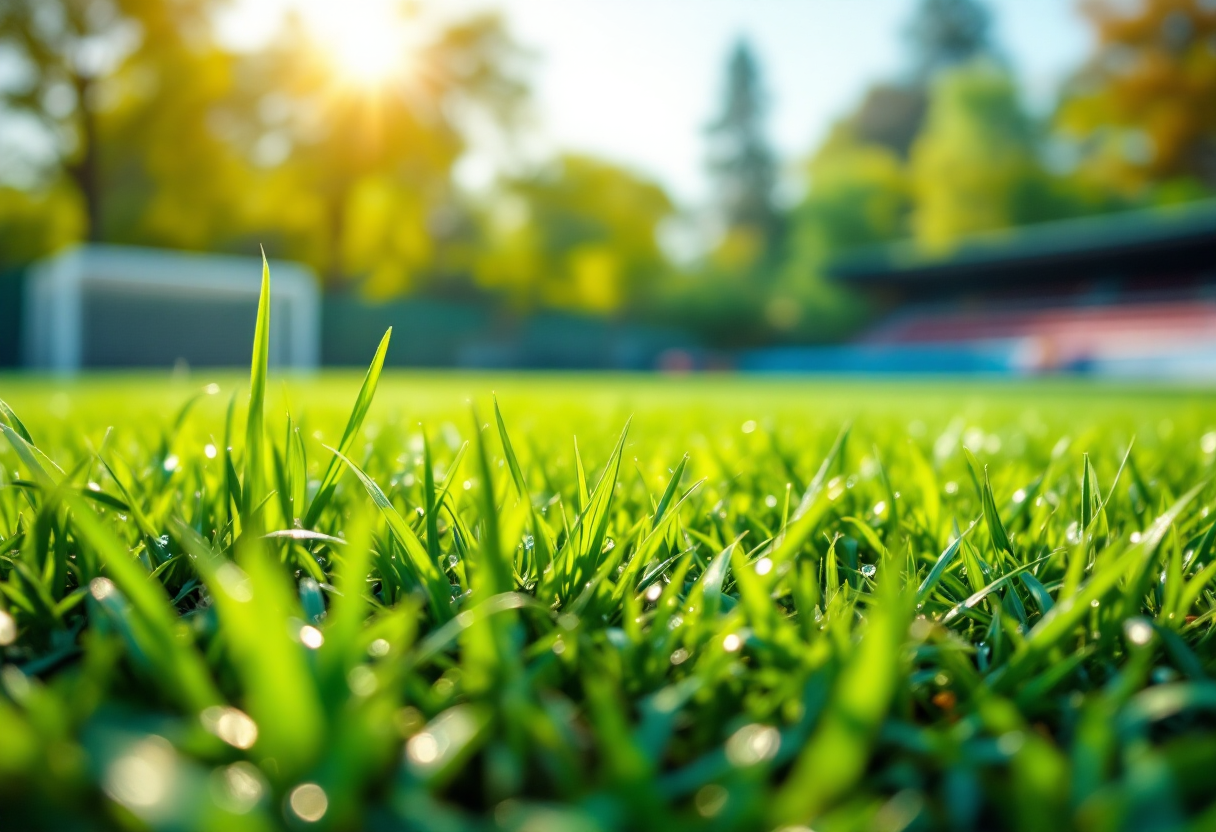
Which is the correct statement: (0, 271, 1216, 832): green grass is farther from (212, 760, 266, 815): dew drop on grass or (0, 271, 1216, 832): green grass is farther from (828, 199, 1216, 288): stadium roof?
(828, 199, 1216, 288): stadium roof

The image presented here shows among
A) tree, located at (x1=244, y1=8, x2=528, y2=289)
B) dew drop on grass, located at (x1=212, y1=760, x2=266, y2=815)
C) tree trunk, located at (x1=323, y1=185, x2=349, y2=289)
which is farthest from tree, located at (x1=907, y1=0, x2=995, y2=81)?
dew drop on grass, located at (x1=212, y1=760, x2=266, y2=815)

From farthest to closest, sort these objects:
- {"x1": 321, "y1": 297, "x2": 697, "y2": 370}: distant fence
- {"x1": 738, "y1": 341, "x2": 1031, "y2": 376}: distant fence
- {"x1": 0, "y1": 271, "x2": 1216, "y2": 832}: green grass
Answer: {"x1": 321, "y1": 297, "x2": 697, "y2": 370}: distant fence < {"x1": 738, "y1": 341, "x2": 1031, "y2": 376}: distant fence < {"x1": 0, "y1": 271, "x2": 1216, "y2": 832}: green grass

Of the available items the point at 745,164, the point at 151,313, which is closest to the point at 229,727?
the point at 151,313

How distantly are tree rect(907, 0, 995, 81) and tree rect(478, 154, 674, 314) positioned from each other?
18.7 m

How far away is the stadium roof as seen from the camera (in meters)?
20.3

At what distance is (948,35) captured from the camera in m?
37.1

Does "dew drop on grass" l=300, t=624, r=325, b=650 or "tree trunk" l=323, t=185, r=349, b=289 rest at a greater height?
"tree trunk" l=323, t=185, r=349, b=289

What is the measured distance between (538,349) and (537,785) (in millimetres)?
25476

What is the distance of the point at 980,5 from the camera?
36.9 meters

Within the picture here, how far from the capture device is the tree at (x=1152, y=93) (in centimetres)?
2720

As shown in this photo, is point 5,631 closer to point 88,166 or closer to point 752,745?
point 752,745

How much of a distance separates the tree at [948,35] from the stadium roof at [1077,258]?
12.8 meters

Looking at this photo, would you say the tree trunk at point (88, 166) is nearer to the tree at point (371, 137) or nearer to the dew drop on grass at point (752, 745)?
the tree at point (371, 137)

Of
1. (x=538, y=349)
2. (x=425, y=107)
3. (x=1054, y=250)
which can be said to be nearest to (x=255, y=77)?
(x=425, y=107)
